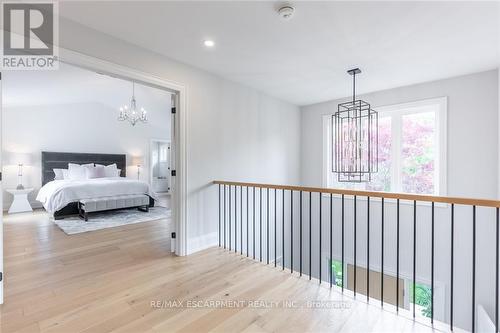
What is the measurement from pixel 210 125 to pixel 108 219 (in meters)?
3.09

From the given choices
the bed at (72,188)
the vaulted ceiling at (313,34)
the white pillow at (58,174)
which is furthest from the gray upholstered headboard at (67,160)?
the vaulted ceiling at (313,34)

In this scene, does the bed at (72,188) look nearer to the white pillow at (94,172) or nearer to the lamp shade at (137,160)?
the white pillow at (94,172)

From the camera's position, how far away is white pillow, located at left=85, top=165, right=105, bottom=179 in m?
6.11

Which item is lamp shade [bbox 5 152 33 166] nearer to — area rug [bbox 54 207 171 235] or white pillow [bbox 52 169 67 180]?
white pillow [bbox 52 169 67 180]

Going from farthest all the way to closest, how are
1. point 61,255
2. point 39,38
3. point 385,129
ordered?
1. point 385,129
2. point 61,255
3. point 39,38

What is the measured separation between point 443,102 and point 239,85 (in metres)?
2.95

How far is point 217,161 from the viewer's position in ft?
10.9

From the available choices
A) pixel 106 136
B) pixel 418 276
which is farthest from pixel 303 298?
pixel 106 136

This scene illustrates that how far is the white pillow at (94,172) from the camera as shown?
241 inches

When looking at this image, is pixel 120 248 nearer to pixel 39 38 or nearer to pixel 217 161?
pixel 217 161

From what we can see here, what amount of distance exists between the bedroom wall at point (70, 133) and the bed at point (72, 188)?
192 millimetres

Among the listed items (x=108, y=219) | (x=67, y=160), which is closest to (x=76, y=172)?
(x=67, y=160)

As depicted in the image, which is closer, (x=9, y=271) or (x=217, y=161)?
(x=9, y=271)

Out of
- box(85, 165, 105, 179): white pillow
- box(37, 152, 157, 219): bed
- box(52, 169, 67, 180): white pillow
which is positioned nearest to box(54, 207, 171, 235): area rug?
box(37, 152, 157, 219): bed
